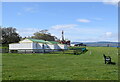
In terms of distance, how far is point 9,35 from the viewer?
94.3 m

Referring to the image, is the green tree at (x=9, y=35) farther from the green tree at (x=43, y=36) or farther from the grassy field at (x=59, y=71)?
the grassy field at (x=59, y=71)

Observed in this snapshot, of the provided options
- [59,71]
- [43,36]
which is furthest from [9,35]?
[59,71]

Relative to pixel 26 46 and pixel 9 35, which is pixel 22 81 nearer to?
pixel 26 46

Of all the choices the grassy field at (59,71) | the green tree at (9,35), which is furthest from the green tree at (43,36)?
the grassy field at (59,71)

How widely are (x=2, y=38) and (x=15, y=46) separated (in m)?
36.3

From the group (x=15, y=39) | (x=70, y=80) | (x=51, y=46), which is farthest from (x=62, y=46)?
(x=70, y=80)

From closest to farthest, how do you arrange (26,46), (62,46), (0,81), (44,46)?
(0,81) < (26,46) < (44,46) < (62,46)

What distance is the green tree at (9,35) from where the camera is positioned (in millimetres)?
92000

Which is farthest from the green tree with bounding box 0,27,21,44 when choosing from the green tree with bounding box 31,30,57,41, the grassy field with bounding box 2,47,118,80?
the grassy field with bounding box 2,47,118,80

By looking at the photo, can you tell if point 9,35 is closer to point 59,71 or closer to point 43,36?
point 43,36

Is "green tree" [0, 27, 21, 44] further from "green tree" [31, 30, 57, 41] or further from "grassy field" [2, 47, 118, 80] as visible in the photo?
"grassy field" [2, 47, 118, 80]

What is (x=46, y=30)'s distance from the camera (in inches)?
4491

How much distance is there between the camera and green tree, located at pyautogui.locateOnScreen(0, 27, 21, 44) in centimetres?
9200

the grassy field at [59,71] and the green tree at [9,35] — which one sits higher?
the green tree at [9,35]
